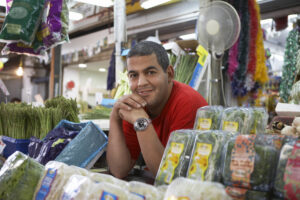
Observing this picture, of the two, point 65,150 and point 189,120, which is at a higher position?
point 189,120

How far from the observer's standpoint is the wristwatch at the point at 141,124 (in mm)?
1635

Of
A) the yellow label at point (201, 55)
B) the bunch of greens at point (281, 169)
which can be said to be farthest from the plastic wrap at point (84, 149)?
the yellow label at point (201, 55)

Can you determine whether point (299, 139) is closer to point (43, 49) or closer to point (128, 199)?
point (128, 199)

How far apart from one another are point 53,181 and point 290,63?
16.6 feet

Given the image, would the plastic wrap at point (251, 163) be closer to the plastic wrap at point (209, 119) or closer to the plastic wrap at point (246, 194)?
the plastic wrap at point (246, 194)

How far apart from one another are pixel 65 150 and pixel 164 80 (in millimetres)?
812

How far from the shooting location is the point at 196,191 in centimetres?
89

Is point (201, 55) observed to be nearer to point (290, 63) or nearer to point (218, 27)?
point (218, 27)

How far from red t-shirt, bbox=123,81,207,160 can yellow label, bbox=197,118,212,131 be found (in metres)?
0.26

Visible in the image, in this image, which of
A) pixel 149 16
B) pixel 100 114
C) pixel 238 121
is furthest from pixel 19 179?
pixel 149 16

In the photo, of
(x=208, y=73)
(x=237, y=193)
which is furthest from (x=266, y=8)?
(x=237, y=193)

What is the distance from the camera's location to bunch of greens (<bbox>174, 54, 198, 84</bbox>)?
330cm

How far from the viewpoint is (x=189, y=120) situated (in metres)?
1.81

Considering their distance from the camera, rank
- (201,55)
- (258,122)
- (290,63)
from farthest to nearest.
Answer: (290,63), (201,55), (258,122)
